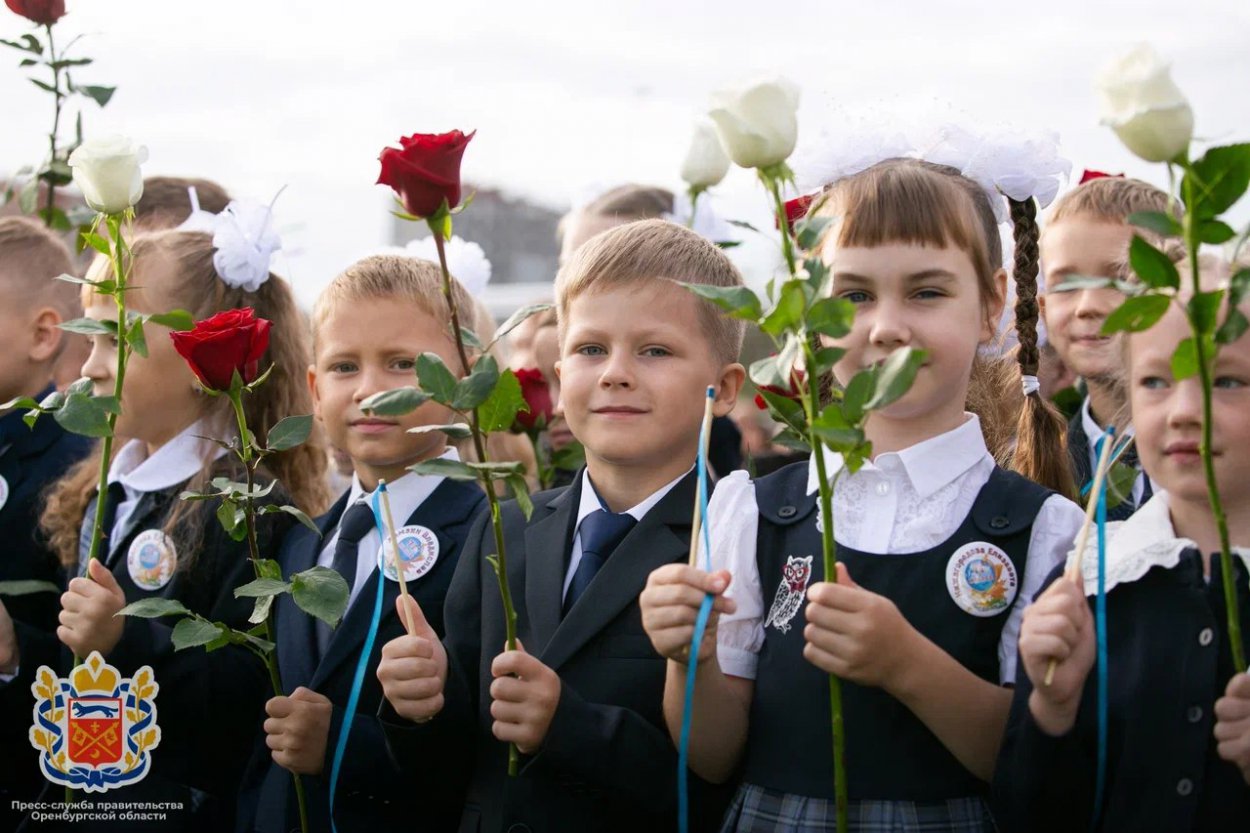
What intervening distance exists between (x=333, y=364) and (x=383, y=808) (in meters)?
1.06

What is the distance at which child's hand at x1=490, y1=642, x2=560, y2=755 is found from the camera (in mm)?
2279

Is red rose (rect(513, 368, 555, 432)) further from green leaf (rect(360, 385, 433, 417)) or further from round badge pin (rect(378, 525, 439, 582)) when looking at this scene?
green leaf (rect(360, 385, 433, 417))

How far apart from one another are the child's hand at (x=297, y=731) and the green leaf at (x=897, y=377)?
1.46 m

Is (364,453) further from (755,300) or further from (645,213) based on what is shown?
(645,213)

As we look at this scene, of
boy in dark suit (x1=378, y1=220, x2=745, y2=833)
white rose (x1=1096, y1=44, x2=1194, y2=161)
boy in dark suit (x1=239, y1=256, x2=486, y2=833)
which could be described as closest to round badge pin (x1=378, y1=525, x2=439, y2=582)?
boy in dark suit (x1=239, y1=256, x2=486, y2=833)

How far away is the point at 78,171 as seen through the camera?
2.52 metres

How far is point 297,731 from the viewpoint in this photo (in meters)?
2.63

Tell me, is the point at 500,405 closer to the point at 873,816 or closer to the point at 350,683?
the point at 873,816

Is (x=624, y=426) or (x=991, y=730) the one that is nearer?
(x=991, y=730)

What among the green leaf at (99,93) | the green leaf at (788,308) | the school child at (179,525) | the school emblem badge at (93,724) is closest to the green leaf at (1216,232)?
the green leaf at (788,308)

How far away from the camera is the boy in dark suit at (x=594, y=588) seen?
2420mm

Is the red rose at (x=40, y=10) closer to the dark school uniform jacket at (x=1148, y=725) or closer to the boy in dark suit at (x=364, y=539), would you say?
the boy in dark suit at (x=364, y=539)

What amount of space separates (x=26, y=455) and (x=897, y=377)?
10.2ft

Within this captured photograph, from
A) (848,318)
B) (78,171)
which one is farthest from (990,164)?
(78,171)
